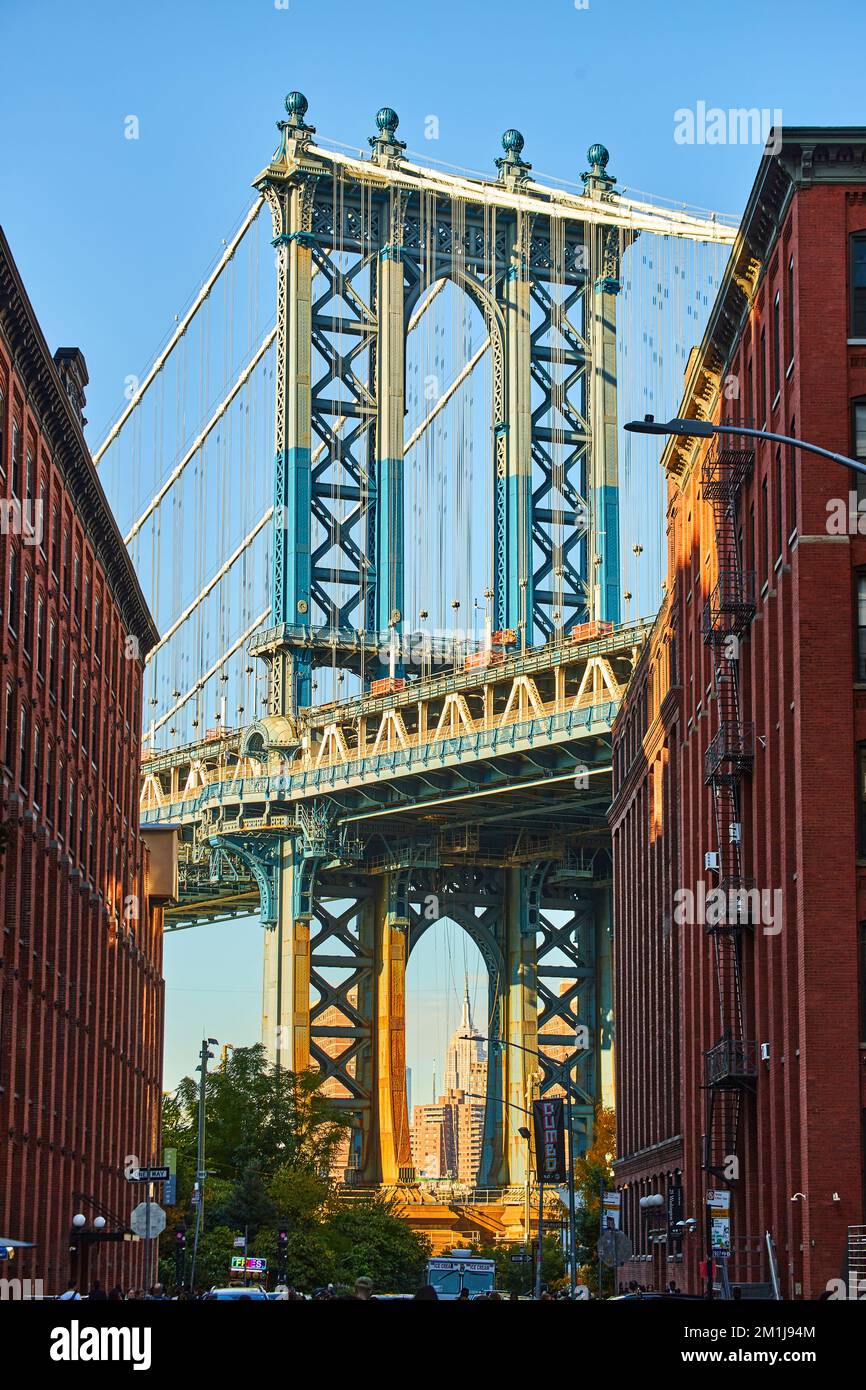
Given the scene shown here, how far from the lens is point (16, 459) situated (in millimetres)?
61000

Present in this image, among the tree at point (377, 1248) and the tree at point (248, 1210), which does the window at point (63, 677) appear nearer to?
the tree at point (248, 1210)

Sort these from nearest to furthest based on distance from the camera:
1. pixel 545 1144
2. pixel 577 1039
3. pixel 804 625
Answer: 1. pixel 804 625
2. pixel 545 1144
3. pixel 577 1039

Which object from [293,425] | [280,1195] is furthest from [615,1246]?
[293,425]

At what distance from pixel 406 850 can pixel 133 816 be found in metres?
34.8

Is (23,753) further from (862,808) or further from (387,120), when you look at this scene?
(387,120)

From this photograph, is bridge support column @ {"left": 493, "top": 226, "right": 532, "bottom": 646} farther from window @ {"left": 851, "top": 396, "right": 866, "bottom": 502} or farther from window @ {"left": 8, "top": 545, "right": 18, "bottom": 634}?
window @ {"left": 851, "top": 396, "right": 866, "bottom": 502}

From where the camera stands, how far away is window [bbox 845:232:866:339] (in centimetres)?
4766

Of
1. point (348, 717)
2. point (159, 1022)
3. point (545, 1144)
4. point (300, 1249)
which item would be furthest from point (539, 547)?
point (545, 1144)

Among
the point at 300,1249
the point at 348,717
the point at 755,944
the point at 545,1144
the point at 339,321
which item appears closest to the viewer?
the point at 755,944

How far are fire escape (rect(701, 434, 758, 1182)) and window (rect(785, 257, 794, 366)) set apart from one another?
501cm

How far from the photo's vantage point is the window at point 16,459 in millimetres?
60656

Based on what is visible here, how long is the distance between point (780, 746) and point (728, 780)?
5.61m

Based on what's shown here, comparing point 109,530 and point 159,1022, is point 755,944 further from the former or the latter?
point 159,1022

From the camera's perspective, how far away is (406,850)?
126 metres
